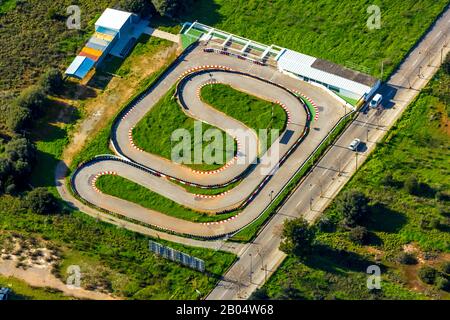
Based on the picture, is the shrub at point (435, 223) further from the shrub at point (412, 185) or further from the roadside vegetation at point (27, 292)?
the roadside vegetation at point (27, 292)

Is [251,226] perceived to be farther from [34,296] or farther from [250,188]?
[34,296]

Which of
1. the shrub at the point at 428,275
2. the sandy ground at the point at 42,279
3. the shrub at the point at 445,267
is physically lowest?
the sandy ground at the point at 42,279

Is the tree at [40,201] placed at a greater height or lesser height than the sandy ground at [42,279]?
greater

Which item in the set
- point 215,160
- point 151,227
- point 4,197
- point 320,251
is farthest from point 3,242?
point 320,251

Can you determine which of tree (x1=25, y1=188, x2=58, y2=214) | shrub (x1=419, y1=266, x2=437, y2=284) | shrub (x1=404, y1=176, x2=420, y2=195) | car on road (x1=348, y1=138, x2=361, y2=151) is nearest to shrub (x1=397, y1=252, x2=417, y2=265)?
shrub (x1=419, y1=266, x2=437, y2=284)

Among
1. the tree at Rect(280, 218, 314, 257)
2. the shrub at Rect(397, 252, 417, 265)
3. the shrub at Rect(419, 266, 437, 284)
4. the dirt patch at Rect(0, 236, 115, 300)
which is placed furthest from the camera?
the dirt patch at Rect(0, 236, 115, 300)

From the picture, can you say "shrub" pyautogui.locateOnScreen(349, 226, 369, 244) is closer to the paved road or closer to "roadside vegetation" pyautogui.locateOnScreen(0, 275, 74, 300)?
the paved road

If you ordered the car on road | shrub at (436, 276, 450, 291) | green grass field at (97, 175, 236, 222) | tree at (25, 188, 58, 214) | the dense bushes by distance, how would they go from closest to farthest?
shrub at (436, 276, 450, 291) → green grass field at (97, 175, 236, 222) → tree at (25, 188, 58, 214) → the dense bushes → the car on road

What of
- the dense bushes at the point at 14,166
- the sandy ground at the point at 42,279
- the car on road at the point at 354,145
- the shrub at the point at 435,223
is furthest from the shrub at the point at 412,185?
the dense bushes at the point at 14,166
